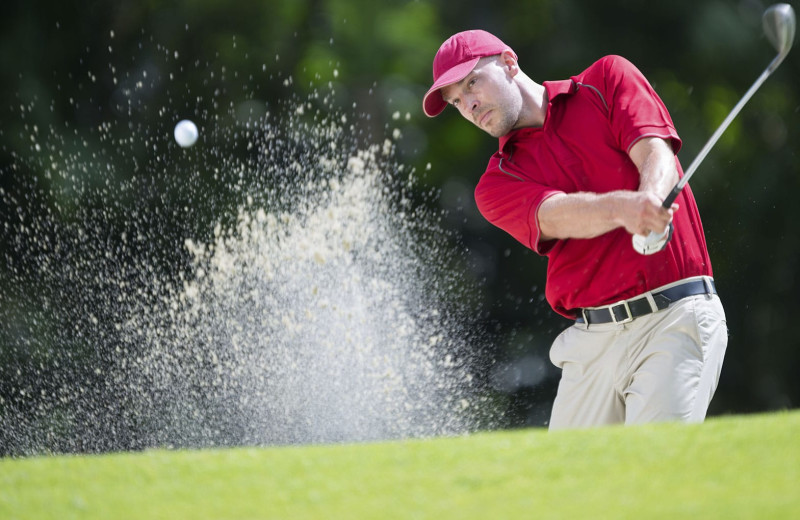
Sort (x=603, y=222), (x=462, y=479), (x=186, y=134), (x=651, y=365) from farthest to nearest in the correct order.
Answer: (x=186, y=134), (x=651, y=365), (x=603, y=222), (x=462, y=479)

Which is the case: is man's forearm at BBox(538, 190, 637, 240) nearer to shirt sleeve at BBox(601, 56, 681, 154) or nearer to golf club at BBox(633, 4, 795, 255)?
golf club at BBox(633, 4, 795, 255)

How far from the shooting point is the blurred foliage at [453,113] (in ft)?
25.7

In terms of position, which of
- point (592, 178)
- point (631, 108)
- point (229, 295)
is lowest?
point (229, 295)

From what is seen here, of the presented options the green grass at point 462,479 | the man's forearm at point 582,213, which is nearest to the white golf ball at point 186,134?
the man's forearm at point 582,213

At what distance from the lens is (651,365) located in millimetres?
2818

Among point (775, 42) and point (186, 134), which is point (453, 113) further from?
point (775, 42)

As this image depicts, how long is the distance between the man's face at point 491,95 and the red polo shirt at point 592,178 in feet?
0.23

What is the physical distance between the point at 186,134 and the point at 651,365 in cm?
580

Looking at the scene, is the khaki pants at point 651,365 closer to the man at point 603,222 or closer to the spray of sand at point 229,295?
the man at point 603,222

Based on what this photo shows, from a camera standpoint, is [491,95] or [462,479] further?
[491,95]

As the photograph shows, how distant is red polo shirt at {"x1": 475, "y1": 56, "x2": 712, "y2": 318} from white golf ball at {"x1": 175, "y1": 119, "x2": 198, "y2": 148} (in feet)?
17.0

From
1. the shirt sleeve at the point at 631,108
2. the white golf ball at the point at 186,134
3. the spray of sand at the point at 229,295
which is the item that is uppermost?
the white golf ball at the point at 186,134

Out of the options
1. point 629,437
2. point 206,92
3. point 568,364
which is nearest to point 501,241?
point 206,92

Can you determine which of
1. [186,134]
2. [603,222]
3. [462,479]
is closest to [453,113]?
[186,134]
